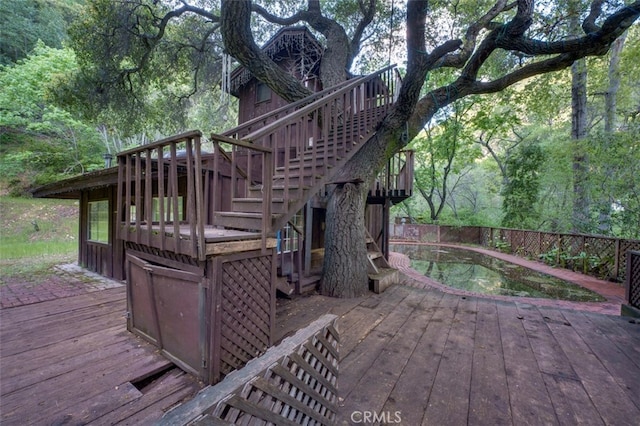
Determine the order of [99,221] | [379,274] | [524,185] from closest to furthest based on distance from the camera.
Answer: [379,274] < [99,221] < [524,185]

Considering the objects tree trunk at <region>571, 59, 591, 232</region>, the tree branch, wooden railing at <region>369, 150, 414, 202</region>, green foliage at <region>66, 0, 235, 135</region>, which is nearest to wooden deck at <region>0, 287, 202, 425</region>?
the tree branch

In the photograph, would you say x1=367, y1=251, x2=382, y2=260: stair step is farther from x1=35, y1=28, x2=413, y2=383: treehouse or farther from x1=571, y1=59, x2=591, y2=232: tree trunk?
x1=571, y1=59, x2=591, y2=232: tree trunk

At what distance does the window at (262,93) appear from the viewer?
8.17 meters

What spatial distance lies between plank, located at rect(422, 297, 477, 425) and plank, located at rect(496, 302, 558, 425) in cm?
30

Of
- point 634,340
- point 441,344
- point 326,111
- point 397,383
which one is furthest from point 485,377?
point 326,111

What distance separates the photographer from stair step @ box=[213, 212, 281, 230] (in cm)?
262

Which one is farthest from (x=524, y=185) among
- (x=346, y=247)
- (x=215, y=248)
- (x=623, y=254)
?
(x=215, y=248)

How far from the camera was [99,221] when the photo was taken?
6.44m

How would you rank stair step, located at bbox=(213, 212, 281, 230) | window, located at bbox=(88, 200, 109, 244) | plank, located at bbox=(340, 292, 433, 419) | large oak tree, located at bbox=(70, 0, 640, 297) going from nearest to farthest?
plank, located at bbox=(340, 292, 433, 419), stair step, located at bbox=(213, 212, 281, 230), large oak tree, located at bbox=(70, 0, 640, 297), window, located at bbox=(88, 200, 109, 244)

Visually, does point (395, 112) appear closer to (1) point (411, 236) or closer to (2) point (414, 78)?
(2) point (414, 78)

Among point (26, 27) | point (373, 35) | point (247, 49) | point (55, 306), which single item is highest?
point (26, 27)

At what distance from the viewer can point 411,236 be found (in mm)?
15547

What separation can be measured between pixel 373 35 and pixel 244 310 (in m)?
7.89

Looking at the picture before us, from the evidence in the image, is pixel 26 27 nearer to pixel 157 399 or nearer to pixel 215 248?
pixel 215 248
